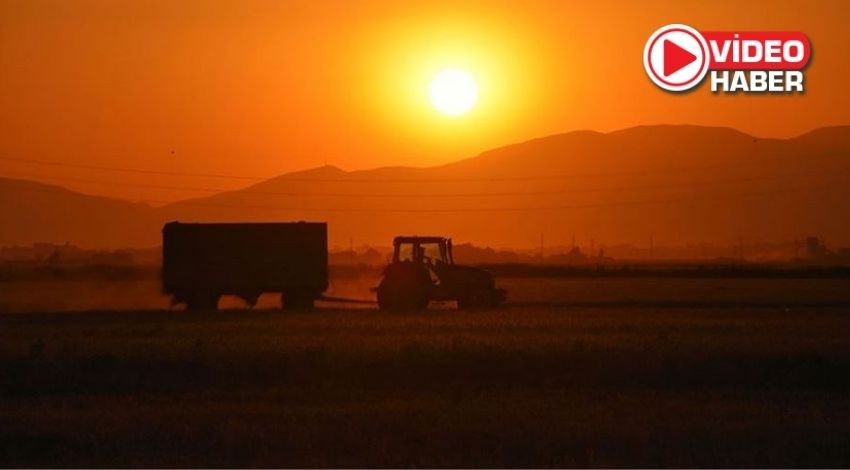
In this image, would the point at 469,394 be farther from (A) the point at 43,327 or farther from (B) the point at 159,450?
→ (A) the point at 43,327

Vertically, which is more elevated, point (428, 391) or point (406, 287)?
point (406, 287)

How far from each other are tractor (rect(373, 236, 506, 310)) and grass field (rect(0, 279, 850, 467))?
12.8 ft

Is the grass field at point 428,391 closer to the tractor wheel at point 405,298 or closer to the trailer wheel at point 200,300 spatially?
the tractor wheel at point 405,298

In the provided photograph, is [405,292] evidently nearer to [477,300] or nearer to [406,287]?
[406,287]

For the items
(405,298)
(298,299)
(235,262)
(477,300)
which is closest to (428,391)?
(405,298)

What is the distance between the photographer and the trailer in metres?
51.6

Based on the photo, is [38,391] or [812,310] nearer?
[38,391]

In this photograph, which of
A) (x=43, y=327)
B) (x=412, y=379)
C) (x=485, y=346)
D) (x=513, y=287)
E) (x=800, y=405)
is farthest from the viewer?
(x=513, y=287)

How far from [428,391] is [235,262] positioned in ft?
91.2

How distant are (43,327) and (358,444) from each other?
23.4 metres

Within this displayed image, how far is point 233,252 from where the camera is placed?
5181 centimetres

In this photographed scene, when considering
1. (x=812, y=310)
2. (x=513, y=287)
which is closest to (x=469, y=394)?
(x=812, y=310)

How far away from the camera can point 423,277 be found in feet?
156

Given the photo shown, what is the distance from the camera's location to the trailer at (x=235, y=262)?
169 feet
